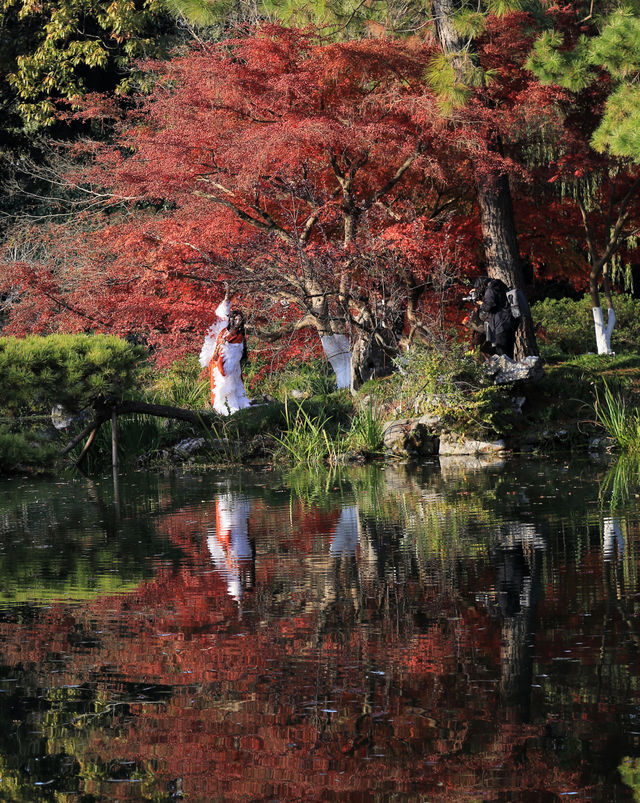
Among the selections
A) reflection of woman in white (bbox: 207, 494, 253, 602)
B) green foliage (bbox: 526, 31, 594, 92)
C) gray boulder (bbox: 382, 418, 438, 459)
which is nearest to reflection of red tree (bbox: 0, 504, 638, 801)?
reflection of woman in white (bbox: 207, 494, 253, 602)

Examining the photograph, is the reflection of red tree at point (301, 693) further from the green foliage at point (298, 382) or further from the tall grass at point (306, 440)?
the green foliage at point (298, 382)

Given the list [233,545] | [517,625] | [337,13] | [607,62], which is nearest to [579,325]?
[607,62]

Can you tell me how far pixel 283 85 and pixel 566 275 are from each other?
658 cm

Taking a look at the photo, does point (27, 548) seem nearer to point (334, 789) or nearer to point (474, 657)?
point (474, 657)

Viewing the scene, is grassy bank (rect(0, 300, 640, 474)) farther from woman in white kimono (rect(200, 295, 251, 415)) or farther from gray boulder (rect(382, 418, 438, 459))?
woman in white kimono (rect(200, 295, 251, 415))

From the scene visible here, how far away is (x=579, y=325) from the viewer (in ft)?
57.5

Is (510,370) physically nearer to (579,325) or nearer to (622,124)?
(622,124)

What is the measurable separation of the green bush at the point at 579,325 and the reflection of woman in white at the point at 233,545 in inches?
366

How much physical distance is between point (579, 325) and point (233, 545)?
11893 mm

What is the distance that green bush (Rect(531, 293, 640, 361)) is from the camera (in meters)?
17.2

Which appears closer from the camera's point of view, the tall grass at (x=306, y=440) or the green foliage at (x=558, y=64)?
the green foliage at (x=558, y=64)

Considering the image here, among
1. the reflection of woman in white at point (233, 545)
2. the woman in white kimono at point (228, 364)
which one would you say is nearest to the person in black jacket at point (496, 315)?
the woman in white kimono at point (228, 364)

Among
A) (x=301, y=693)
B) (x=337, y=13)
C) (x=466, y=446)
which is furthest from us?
(x=337, y=13)

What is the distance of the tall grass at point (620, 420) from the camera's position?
37.3ft
